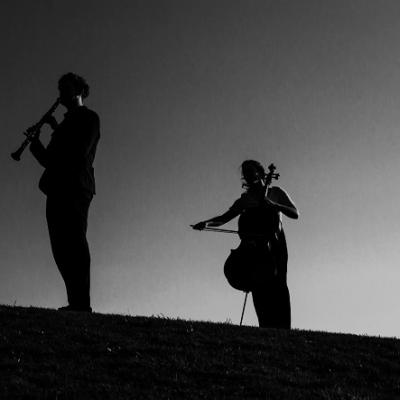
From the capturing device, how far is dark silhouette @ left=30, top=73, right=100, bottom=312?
887cm

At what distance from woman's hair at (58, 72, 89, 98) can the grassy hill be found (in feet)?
9.21

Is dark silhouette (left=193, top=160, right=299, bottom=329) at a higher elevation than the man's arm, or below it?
below

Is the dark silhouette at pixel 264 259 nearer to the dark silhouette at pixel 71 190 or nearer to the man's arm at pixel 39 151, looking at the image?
the dark silhouette at pixel 71 190

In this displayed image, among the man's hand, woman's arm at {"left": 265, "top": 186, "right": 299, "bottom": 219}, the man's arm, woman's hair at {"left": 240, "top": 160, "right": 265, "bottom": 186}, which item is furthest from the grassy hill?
woman's hair at {"left": 240, "top": 160, "right": 265, "bottom": 186}

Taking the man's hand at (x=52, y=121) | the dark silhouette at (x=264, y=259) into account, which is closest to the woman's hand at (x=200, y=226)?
the dark silhouette at (x=264, y=259)

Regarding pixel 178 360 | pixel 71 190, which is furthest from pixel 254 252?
pixel 178 360

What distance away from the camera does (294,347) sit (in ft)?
26.3

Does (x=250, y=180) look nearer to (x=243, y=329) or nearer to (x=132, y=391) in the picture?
(x=243, y=329)

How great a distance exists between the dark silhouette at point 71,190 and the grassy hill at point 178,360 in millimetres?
471

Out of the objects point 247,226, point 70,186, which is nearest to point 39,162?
point 70,186

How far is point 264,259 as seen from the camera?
392 inches

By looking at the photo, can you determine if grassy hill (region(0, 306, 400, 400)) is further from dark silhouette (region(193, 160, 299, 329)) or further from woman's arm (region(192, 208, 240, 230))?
woman's arm (region(192, 208, 240, 230))

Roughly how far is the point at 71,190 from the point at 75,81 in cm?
145

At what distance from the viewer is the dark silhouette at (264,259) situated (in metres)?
9.97
